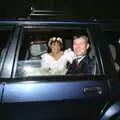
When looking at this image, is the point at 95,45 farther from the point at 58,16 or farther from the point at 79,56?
the point at 58,16

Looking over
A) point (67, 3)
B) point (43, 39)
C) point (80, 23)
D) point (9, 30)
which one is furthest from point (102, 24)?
point (67, 3)

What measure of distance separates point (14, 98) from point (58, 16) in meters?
1.04

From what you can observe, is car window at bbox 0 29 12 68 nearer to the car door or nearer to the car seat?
the car door

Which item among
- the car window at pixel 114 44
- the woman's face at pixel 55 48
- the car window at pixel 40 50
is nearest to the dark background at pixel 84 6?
the woman's face at pixel 55 48

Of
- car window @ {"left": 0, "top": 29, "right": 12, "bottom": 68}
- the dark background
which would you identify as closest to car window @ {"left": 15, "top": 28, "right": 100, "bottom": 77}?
car window @ {"left": 0, "top": 29, "right": 12, "bottom": 68}

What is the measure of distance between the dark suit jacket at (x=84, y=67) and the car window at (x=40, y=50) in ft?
0.09

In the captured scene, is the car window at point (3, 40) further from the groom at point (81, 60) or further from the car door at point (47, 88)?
the groom at point (81, 60)

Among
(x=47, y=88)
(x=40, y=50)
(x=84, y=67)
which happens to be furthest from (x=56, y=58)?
(x=47, y=88)

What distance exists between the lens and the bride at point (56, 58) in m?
4.21

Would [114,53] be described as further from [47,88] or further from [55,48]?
[47,88]

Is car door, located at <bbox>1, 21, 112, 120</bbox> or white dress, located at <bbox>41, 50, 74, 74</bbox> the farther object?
white dress, located at <bbox>41, 50, 74, 74</bbox>

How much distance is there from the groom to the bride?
63 millimetres

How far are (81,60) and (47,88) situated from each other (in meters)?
0.56

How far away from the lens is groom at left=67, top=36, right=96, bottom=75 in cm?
423
